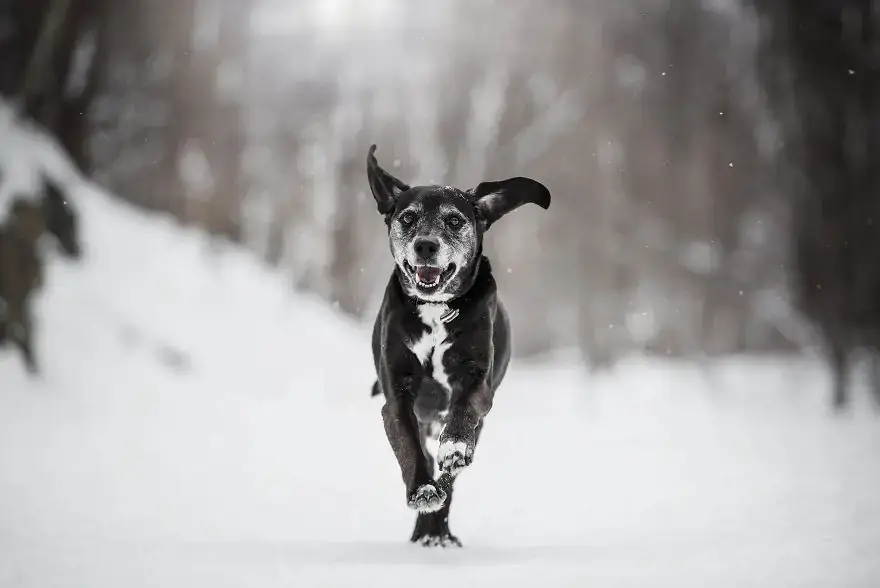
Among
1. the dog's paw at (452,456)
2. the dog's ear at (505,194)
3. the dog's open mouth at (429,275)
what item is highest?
the dog's ear at (505,194)

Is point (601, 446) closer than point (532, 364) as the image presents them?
Yes

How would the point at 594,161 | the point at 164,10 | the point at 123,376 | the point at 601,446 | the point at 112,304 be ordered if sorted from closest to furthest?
1. the point at 601,446
2. the point at 123,376
3. the point at 112,304
4. the point at 164,10
5. the point at 594,161

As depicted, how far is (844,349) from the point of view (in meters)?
13.6

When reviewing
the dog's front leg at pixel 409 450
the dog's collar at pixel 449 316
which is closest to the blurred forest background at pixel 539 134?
the dog's collar at pixel 449 316

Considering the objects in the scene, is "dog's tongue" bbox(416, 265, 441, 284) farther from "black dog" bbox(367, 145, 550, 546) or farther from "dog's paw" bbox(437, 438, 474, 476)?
"dog's paw" bbox(437, 438, 474, 476)

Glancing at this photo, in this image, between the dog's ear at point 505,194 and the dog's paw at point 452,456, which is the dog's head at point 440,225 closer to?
the dog's ear at point 505,194

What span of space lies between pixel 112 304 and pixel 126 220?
254 cm

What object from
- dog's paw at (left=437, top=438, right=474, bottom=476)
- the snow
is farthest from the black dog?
the snow

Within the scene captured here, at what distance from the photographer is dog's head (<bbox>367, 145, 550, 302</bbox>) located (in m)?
4.35

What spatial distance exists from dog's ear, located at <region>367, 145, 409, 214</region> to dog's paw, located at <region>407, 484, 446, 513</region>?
159 cm

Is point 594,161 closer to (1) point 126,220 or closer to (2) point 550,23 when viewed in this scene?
(2) point 550,23

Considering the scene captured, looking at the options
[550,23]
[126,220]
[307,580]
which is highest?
[550,23]

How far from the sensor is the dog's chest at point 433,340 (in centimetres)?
453

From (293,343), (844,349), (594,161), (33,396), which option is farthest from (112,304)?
(844,349)
